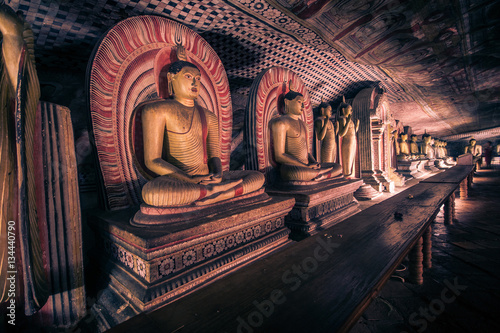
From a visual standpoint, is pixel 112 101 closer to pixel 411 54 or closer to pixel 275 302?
pixel 275 302

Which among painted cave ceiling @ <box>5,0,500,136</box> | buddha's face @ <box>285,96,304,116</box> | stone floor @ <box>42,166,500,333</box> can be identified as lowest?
stone floor @ <box>42,166,500,333</box>

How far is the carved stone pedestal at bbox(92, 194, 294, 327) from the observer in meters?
1.48

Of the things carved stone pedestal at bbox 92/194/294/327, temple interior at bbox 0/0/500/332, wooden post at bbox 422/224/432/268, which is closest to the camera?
temple interior at bbox 0/0/500/332

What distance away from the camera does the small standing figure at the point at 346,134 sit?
16.6ft

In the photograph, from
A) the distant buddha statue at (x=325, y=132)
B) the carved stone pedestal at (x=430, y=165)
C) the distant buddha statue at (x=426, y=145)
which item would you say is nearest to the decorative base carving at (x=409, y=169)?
the carved stone pedestal at (x=430, y=165)

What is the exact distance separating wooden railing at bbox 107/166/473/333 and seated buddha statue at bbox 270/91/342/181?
1782 millimetres

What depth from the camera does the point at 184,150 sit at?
2338 millimetres

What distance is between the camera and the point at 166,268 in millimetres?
1570

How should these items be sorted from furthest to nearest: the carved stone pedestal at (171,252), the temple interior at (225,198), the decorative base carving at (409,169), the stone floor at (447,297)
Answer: the decorative base carving at (409,169), the stone floor at (447,297), the carved stone pedestal at (171,252), the temple interior at (225,198)

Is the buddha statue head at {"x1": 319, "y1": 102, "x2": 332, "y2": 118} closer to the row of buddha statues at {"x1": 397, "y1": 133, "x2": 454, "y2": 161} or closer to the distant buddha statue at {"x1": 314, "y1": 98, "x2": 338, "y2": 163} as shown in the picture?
the distant buddha statue at {"x1": 314, "y1": 98, "x2": 338, "y2": 163}

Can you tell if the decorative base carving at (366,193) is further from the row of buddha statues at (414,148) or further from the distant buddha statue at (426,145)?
the distant buddha statue at (426,145)

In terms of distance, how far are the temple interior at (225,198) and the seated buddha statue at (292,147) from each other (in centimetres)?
3

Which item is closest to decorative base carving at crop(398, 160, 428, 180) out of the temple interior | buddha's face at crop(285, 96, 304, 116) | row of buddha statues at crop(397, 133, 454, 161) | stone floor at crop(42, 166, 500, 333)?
row of buddha statues at crop(397, 133, 454, 161)
